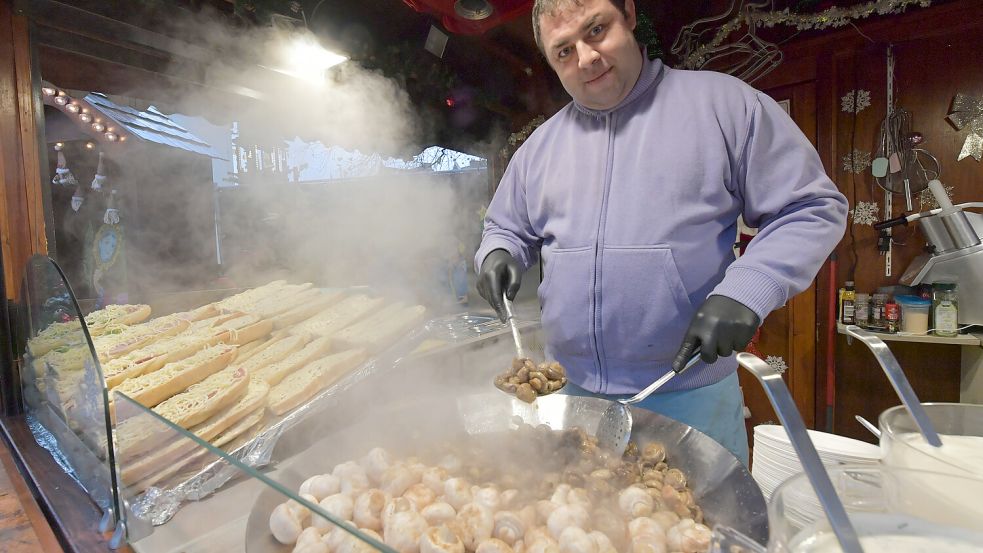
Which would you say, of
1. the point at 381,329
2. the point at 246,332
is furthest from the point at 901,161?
the point at 246,332

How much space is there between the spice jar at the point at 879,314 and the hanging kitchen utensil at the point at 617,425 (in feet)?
11.1

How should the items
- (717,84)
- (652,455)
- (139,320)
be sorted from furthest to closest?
(139,320), (717,84), (652,455)

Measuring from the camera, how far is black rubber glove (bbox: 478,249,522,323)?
175 cm

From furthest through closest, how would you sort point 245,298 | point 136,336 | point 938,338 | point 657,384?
point 938,338, point 245,298, point 136,336, point 657,384

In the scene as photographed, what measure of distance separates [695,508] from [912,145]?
4027 mm

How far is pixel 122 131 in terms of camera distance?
2568 millimetres

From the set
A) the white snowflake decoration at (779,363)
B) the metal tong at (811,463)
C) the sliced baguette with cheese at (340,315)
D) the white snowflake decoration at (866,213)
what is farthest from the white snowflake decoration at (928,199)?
the metal tong at (811,463)

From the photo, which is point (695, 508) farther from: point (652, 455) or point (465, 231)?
point (465, 231)

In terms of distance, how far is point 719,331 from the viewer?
3.78 feet

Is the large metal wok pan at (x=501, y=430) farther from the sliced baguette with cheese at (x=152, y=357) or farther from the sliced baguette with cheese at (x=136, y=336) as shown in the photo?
the sliced baguette with cheese at (x=136, y=336)

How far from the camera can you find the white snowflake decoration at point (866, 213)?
144 inches

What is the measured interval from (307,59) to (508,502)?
120 inches

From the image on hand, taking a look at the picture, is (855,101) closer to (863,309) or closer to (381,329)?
(863,309)

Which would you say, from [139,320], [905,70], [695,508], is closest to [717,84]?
[695,508]
